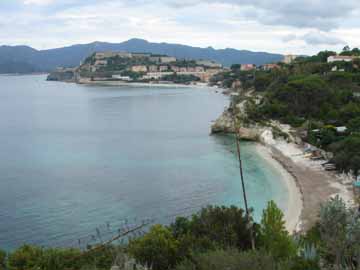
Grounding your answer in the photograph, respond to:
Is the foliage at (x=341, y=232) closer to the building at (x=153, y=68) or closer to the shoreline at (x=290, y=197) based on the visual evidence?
the shoreline at (x=290, y=197)

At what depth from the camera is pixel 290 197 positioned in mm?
19219

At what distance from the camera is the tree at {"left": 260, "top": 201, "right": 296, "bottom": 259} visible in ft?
33.6

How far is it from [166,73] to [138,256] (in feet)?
424

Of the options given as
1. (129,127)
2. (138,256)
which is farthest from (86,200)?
(129,127)

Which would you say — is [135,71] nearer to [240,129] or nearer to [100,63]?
[100,63]

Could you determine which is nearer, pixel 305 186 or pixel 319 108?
pixel 305 186

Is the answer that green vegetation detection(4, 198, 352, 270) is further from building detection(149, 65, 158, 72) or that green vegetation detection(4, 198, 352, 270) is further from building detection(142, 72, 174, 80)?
building detection(149, 65, 158, 72)

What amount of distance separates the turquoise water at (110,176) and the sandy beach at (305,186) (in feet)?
2.72

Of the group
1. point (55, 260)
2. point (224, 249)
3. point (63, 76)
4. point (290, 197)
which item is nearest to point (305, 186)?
point (290, 197)

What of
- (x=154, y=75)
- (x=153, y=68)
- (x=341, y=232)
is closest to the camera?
(x=341, y=232)

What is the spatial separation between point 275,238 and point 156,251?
2.94 metres

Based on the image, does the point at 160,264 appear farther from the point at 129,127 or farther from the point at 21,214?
the point at 129,127

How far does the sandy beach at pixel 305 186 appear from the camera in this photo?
1648 centimetres

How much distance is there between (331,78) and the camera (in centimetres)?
4469
